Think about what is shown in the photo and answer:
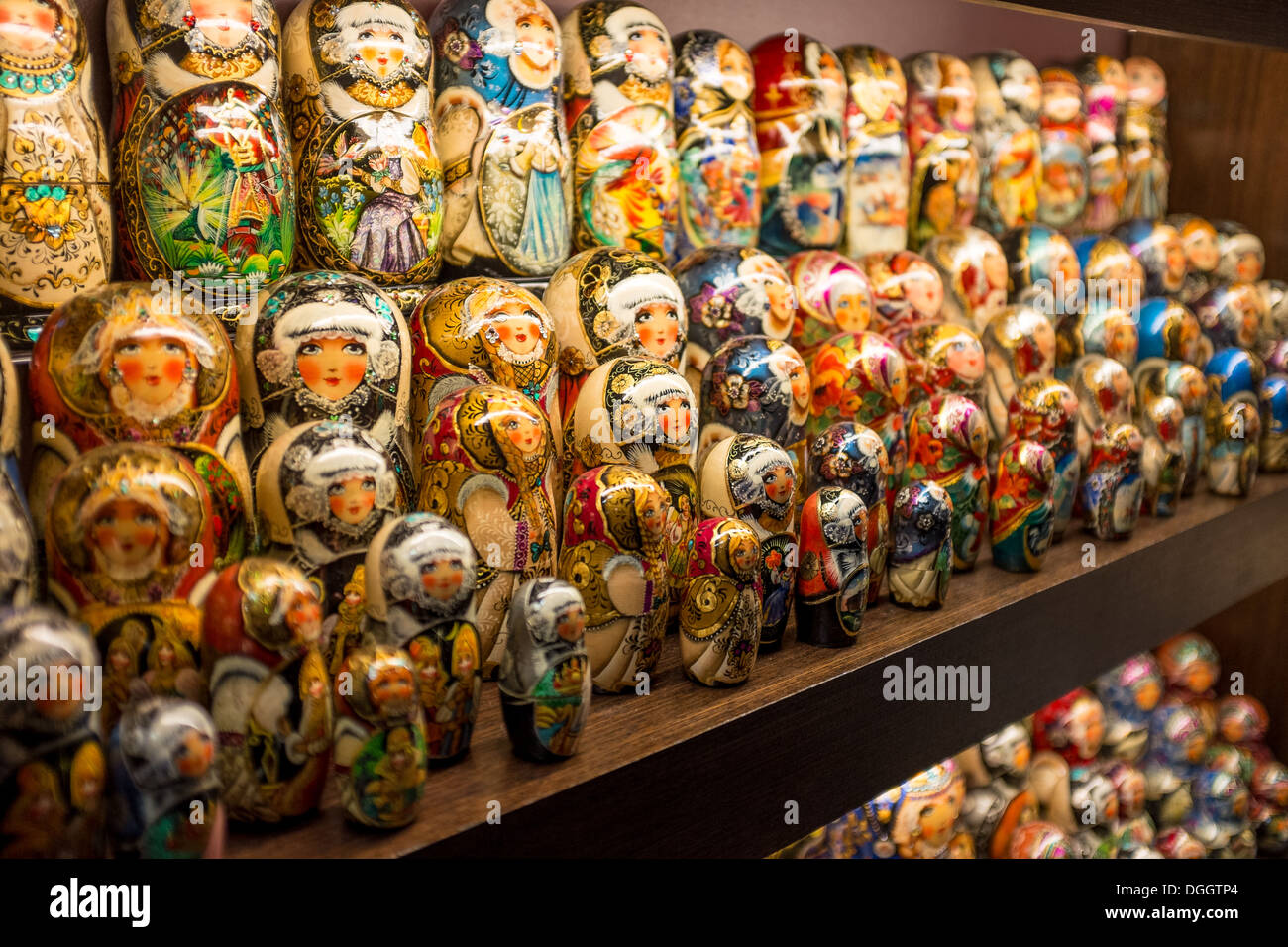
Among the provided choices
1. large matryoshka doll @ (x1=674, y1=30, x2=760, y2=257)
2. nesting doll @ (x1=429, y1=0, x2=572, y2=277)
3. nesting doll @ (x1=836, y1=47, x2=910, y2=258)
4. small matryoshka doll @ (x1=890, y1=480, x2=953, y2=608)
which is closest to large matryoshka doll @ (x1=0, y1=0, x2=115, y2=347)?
nesting doll @ (x1=429, y1=0, x2=572, y2=277)

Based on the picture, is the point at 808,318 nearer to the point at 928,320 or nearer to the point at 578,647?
the point at 928,320

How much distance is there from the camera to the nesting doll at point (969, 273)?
5.55ft

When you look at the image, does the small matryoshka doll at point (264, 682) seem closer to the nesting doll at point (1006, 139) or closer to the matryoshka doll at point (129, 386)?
the matryoshka doll at point (129, 386)

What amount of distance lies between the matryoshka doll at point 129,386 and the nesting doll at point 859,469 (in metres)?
0.62

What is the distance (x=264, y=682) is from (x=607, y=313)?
1.92ft

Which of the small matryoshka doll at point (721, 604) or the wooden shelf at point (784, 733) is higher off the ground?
the small matryoshka doll at point (721, 604)

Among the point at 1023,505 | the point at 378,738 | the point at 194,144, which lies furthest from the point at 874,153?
the point at 378,738

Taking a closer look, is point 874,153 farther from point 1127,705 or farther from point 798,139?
point 1127,705

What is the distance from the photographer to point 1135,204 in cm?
211

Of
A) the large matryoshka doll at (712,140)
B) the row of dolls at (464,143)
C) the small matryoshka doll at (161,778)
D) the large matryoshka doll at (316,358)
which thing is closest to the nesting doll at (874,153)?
the row of dolls at (464,143)

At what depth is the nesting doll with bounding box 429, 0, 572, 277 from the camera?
1.27m

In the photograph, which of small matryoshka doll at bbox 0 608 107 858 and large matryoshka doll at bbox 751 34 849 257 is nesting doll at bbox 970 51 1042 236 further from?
small matryoshka doll at bbox 0 608 107 858

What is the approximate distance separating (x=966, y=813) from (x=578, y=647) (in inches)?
36.9
